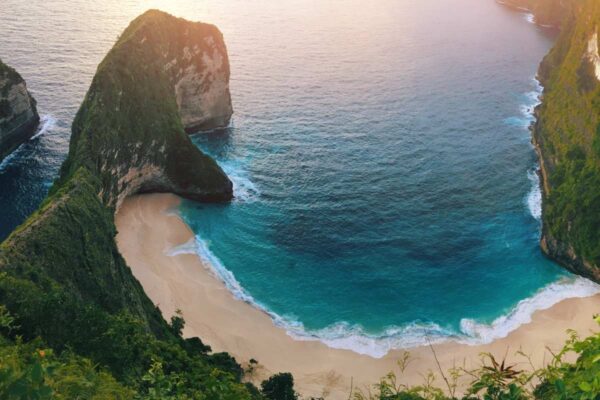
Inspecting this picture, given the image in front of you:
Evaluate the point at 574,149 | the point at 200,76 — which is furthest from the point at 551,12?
the point at 200,76

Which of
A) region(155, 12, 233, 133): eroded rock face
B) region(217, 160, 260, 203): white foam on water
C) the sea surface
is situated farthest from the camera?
region(155, 12, 233, 133): eroded rock face

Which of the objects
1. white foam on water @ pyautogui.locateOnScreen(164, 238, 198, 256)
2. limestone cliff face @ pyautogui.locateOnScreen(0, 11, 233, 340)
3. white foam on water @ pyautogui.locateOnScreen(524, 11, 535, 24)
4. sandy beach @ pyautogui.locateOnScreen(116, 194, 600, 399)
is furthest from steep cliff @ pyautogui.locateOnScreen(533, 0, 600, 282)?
white foam on water @ pyautogui.locateOnScreen(524, 11, 535, 24)

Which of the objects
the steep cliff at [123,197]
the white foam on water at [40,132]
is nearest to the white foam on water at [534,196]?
the steep cliff at [123,197]

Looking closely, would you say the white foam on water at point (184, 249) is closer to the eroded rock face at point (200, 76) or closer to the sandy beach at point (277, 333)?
the sandy beach at point (277, 333)

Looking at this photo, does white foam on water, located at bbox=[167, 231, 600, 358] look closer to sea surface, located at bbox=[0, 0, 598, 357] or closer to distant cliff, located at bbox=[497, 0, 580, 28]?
sea surface, located at bbox=[0, 0, 598, 357]

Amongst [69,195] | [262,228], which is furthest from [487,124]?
[69,195]

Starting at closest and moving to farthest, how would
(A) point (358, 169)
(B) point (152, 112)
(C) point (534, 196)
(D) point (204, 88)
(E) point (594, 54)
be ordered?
(B) point (152, 112) → (C) point (534, 196) → (E) point (594, 54) → (A) point (358, 169) → (D) point (204, 88)

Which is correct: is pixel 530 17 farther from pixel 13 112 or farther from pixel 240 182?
pixel 13 112

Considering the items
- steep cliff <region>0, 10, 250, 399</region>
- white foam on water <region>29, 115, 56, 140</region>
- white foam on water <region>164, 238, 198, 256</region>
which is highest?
steep cliff <region>0, 10, 250, 399</region>
